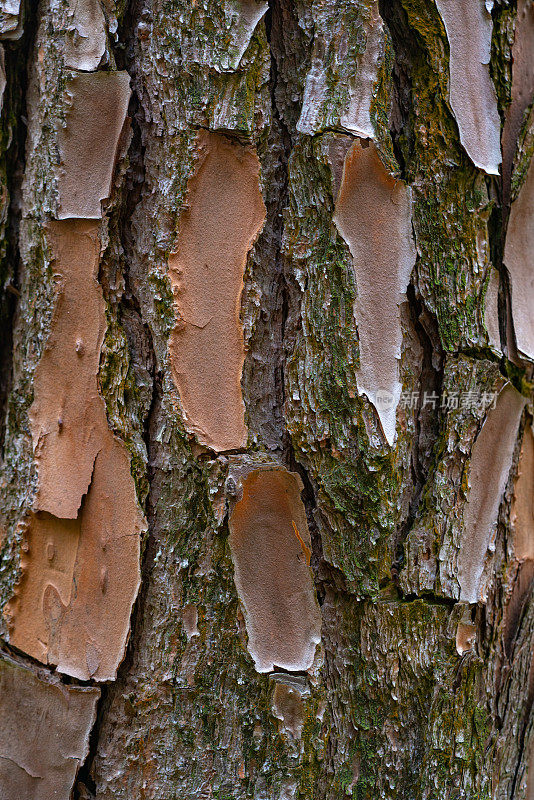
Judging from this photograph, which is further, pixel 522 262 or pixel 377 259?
pixel 522 262

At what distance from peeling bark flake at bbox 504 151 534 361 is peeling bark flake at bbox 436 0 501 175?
0.06 metres

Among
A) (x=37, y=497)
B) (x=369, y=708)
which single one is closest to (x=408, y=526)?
(x=369, y=708)

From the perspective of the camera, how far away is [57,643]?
74cm

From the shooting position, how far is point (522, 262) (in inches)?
32.5

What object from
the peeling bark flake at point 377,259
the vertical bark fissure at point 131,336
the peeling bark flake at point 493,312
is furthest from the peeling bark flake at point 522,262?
the vertical bark fissure at point 131,336

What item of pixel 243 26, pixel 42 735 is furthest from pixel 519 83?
pixel 42 735

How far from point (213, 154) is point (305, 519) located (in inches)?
17.0

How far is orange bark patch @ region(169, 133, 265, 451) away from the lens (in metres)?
0.71

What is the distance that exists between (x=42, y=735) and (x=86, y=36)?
2.68 ft

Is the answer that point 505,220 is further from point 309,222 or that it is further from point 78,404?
point 78,404

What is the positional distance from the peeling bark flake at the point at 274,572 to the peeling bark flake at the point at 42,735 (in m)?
0.21

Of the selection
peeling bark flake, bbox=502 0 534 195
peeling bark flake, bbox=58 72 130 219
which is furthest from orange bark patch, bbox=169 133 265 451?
peeling bark flake, bbox=502 0 534 195

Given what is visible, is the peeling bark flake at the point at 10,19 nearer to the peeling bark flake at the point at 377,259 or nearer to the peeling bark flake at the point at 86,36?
the peeling bark flake at the point at 86,36

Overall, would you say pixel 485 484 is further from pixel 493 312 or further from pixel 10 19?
pixel 10 19
